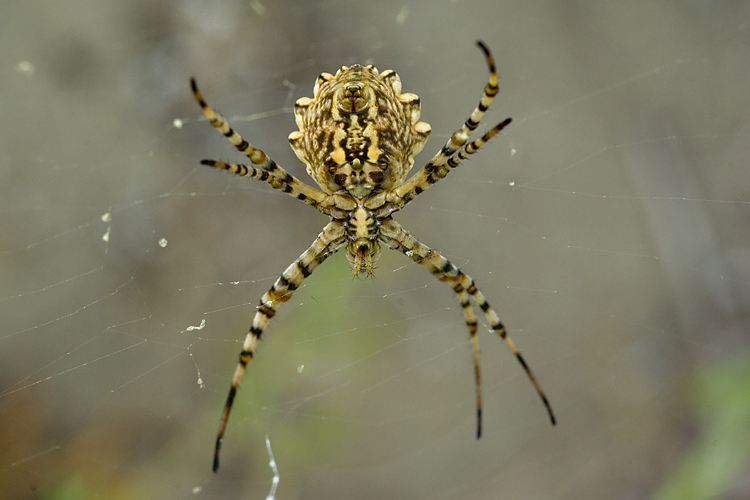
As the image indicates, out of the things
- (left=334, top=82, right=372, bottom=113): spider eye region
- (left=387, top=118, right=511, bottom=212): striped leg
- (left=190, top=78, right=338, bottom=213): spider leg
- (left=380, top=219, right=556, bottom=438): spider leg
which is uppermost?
(left=334, top=82, right=372, bottom=113): spider eye region

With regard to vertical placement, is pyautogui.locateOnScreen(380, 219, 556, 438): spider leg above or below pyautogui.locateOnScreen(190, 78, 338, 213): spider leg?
below

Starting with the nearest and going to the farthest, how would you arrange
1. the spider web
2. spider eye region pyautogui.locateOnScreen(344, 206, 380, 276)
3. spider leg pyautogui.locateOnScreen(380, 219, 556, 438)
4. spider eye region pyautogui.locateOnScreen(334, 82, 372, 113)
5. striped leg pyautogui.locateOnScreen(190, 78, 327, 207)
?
striped leg pyautogui.locateOnScreen(190, 78, 327, 207)
spider eye region pyautogui.locateOnScreen(334, 82, 372, 113)
spider eye region pyautogui.locateOnScreen(344, 206, 380, 276)
spider leg pyautogui.locateOnScreen(380, 219, 556, 438)
the spider web

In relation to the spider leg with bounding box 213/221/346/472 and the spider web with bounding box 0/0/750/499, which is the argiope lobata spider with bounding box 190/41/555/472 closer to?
the spider leg with bounding box 213/221/346/472

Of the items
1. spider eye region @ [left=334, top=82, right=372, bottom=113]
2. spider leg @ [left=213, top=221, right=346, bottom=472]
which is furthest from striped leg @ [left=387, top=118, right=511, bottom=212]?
spider eye region @ [left=334, top=82, right=372, bottom=113]

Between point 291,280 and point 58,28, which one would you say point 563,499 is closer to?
point 291,280

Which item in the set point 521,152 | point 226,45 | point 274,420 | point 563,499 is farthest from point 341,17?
point 563,499

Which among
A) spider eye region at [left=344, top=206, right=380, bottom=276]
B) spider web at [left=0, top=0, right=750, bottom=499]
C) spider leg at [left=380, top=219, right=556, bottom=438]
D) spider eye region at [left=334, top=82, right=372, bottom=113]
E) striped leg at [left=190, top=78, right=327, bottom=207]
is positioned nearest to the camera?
striped leg at [left=190, top=78, right=327, bottom=207]

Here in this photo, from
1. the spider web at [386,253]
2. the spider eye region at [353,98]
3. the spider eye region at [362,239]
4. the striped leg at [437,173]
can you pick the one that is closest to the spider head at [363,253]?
the spider eye region at [362,239]
